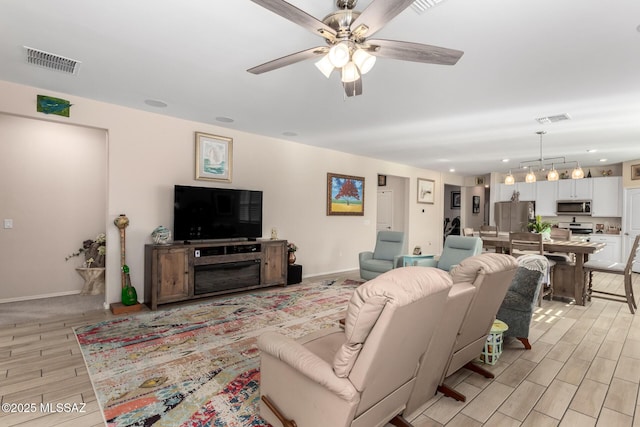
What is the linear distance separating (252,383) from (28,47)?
3.32 meters

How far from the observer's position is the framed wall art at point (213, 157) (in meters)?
4.82

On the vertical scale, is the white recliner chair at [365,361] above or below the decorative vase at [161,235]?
below

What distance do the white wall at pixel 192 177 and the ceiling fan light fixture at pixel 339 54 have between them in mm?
3488

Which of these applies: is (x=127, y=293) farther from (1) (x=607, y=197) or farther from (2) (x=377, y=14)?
(1) (x=607, y=197)

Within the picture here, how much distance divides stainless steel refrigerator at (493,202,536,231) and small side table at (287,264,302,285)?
21.1 feet

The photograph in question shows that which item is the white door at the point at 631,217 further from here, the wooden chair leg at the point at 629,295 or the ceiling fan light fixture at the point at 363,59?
the ceiling fan light fixture at the point at 363,59

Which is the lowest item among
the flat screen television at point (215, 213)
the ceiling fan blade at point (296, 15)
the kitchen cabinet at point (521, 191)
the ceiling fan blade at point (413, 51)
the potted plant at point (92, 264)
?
the potted plant at point (92, 264)

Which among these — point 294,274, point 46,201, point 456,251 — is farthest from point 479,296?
point 46,201

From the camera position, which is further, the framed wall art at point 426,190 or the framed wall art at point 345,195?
the framed wall art at point 426,190

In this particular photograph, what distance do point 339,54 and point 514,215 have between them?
351 inches

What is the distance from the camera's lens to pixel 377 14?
1643 millimetres

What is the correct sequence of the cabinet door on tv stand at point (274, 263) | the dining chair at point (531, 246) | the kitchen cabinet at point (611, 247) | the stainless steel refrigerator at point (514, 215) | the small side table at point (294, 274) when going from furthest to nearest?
the stainless steel refrigerator at point (514, 215) → the kitchen cabinet at point (611, 247) → the small side table at point (294, 274) → the cabinet door on tv stand at point (274, 263) → the dining chair at point (531, 246)

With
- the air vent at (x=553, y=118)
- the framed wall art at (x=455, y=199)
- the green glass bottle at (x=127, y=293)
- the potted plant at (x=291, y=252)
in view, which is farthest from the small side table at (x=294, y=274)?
the framed wall art at (x=455, y=199)

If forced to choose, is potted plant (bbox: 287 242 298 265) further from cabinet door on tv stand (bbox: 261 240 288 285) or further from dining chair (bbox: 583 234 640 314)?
dining chair (bbox: 583 234 640 314)
